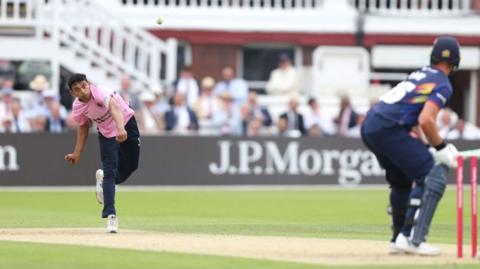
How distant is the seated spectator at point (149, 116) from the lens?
1128 inches

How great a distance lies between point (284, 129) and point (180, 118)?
215 cm

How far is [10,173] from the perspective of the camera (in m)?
27.2

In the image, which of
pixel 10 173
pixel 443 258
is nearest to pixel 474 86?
pixel 10 173

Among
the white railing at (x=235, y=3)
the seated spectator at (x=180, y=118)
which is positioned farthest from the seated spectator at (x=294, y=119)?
the white railing at (x=235, y=3)

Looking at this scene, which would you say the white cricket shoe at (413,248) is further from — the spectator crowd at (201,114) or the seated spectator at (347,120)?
the seated spectator at (347,120)

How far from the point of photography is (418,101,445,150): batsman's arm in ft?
40.6

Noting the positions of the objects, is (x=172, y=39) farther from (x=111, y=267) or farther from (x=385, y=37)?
(x=111, y=267)

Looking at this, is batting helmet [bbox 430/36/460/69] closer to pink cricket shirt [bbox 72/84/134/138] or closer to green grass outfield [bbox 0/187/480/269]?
green grass outfield [bbox 0/187/480/269]

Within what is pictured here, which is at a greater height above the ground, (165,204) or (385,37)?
(385,37)

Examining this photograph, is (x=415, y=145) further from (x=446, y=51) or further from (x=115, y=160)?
(x=115, y=160)

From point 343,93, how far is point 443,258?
63.7 ft

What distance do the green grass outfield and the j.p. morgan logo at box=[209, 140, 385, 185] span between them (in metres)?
1.25

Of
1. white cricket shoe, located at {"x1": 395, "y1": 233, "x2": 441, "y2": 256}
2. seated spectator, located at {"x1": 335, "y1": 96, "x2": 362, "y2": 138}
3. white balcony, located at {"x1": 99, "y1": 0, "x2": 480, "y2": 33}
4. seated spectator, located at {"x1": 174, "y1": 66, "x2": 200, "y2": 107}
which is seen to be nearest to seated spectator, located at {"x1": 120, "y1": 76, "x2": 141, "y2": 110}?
seated spectator, located at {"x1": 174, "y1": 66, "x2": 200, "y2": 107}

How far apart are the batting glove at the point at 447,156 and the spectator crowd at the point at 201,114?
52.7 ft
